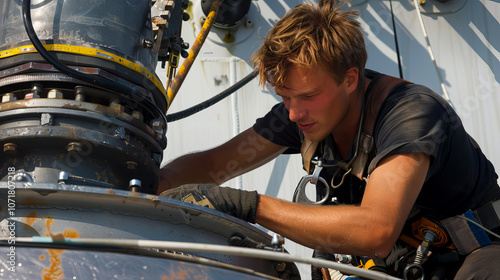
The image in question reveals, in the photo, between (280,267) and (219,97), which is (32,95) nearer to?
(280,267)

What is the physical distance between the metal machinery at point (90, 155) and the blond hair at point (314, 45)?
1.38 feet

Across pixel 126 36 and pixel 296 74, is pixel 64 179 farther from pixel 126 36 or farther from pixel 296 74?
pixel 296 74

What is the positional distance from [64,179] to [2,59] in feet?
1.67

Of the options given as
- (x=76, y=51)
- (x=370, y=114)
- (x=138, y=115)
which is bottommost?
(x=370, y=114)

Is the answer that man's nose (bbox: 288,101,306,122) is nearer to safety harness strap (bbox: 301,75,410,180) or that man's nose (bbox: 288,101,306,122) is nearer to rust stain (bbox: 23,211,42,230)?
safety harness strap (bbox: 301,75,410,180)

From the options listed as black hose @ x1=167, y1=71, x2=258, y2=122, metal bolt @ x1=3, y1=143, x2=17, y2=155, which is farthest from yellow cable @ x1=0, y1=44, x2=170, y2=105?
black hose @ x1=167, y1=71, x2=258, y2=122

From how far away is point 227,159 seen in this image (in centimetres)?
305

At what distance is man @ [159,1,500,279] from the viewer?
2188 millimetres

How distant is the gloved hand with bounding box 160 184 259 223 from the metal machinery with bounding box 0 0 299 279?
6 centimetres

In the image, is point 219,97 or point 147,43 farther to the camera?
point 219,97

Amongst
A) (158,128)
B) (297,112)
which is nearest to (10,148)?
(158,128)

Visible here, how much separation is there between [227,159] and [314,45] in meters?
0.75

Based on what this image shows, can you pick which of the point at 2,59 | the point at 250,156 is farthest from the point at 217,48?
the point at 2,59

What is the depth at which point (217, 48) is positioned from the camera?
12.4 feet
